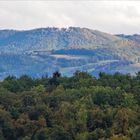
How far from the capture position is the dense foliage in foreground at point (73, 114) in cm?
8469

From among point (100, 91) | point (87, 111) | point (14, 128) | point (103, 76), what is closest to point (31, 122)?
point (14, 128)

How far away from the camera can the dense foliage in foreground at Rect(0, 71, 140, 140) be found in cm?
8469

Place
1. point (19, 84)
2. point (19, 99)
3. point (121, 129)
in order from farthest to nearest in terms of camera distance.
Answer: point (19, 84) < point (19, 99) < point (121, 129)

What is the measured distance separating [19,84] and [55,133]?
40105mm

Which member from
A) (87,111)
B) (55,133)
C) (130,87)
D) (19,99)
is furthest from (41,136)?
(130,87)

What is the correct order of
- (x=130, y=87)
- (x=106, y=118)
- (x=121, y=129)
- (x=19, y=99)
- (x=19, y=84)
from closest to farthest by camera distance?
(x=121, y=129)
(x=106, y=118)
(x=19, y=99)
(x=130, y=87)
(x=19, y=84)

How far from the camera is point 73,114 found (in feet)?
308

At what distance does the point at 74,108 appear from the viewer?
3740 inches

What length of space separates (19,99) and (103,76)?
32.5 meters

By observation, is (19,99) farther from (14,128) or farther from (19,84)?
(19,84)

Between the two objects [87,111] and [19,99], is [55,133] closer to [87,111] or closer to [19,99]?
[87,111]

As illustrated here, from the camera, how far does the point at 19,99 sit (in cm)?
10262

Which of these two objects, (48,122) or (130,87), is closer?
(48,122)

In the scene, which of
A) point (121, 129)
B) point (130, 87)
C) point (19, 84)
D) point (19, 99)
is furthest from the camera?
point (19, 84)
